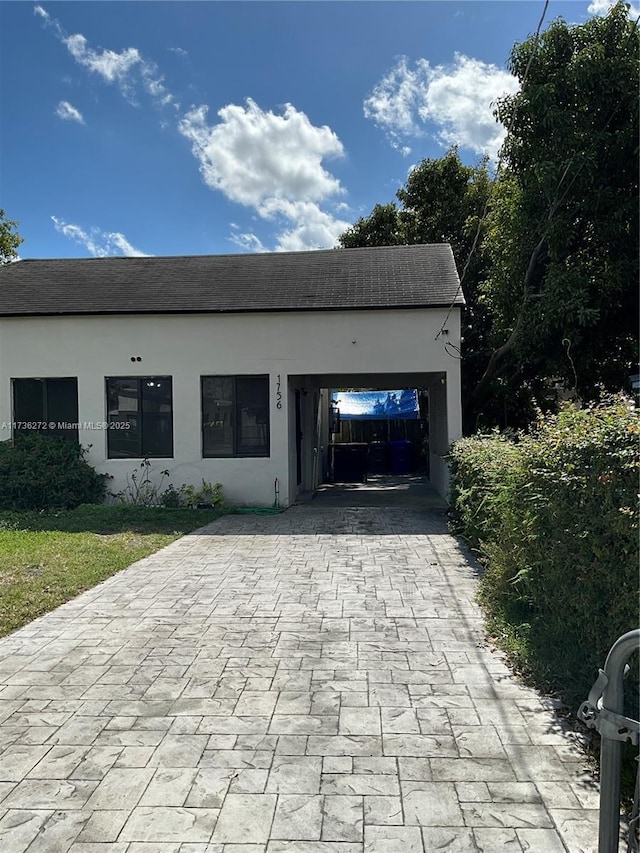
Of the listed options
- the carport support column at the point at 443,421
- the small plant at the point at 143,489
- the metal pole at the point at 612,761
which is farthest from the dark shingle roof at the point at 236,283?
the metal pole at the point at 612,761

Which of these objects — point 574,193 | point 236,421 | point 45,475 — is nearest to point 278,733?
point 236,421

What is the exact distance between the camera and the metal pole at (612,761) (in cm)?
196

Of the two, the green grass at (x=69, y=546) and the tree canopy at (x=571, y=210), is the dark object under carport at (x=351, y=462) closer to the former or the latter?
the tree canopy at (x=571, y=210)

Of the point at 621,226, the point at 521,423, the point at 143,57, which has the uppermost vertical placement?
the point at 143,57

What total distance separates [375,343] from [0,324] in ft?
27.8

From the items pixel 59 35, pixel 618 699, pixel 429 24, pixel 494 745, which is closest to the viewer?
pixel 618 699

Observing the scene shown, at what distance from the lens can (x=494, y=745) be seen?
10.4 ft

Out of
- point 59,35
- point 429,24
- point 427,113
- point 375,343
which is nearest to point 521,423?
point 375,343

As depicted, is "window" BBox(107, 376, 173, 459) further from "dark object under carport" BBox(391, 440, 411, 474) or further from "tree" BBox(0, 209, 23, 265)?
"tree" BBox(0, 209, 23, 265)

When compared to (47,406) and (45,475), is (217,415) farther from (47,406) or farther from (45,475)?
(47,406)

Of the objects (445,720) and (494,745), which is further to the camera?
(445,720)

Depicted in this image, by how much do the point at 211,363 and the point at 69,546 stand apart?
17.5 feet

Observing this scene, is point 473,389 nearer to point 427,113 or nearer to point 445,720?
point 427,113

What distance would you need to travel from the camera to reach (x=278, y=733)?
10.9ft
